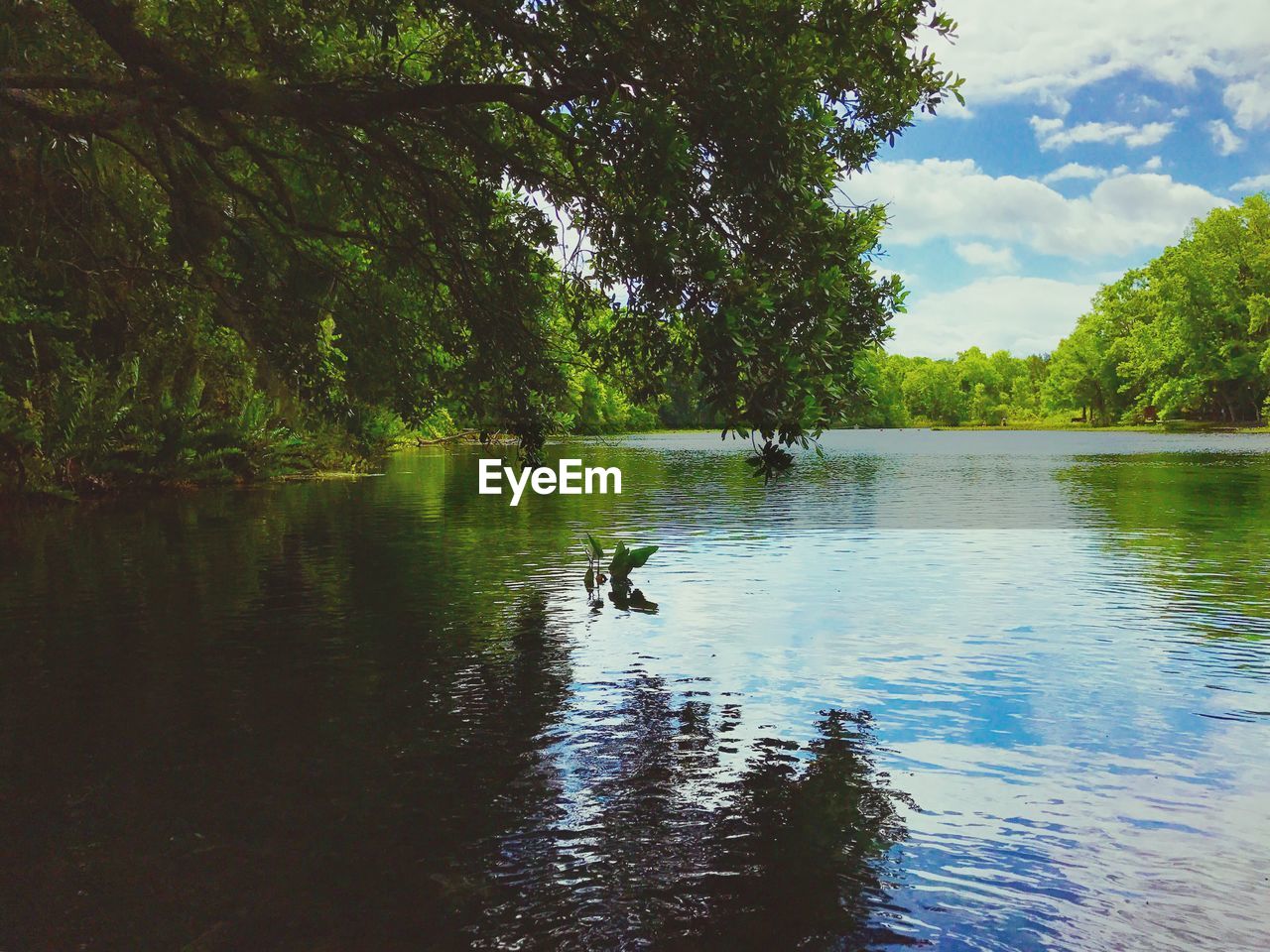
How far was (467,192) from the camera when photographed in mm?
15977

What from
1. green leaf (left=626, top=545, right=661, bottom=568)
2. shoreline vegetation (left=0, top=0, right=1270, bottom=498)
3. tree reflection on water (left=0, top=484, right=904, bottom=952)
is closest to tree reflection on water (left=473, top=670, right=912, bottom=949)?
tree reflection on water (left=0, top=484, right=904, bottom=952)

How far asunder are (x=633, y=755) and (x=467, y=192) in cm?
1039

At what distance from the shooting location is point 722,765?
318 inches

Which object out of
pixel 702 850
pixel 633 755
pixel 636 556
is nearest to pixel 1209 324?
pixel 636 556

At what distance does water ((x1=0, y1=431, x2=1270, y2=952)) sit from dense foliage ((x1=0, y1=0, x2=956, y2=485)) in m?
2.99

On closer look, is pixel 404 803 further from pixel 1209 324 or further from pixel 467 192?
pixel 1209 324

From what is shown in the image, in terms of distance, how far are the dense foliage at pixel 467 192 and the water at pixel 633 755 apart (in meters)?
2.99

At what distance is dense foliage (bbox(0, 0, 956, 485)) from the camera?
10008 mm

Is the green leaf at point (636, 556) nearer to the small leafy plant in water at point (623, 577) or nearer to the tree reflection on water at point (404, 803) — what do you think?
the small leafy plant in water at point (623, 577)

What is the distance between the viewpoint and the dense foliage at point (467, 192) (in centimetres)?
1001

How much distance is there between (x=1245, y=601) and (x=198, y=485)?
98.7 ft

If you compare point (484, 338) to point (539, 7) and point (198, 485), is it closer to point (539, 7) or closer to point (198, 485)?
point (539, 7)

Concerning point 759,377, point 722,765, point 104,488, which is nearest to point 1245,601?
point 759,377

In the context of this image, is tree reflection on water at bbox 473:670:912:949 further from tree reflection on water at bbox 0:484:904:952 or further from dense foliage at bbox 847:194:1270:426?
dense foliage at bbox 847:194:1270:426
